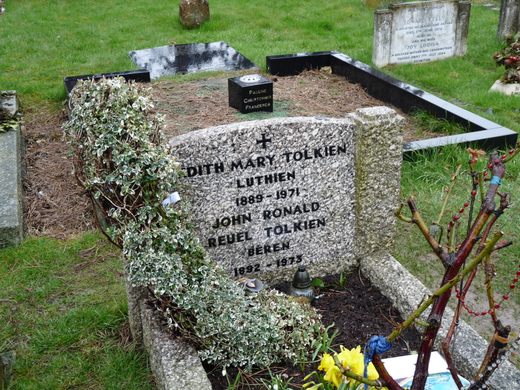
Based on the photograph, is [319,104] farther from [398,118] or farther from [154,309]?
[154,309]

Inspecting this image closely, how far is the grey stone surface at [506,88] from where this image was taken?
26.0 ft

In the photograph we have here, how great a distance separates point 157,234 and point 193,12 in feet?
32.1

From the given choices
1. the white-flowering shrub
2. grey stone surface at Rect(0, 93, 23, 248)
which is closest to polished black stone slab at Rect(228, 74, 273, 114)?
grey stone surface at Rect(0, 93, 23, 248)

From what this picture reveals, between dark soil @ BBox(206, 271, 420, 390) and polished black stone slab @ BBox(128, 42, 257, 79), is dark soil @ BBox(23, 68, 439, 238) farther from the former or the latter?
dark soil @ BBox(206, 271, 420, 390)

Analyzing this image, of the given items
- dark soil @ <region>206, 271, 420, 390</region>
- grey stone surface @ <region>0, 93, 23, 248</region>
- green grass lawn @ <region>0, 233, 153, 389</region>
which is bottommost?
green grass lawn @ <region>0, 233, 153, 389</region>

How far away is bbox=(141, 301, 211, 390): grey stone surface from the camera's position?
284cm

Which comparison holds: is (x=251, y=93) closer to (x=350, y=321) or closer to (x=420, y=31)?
(x=420, y=31)

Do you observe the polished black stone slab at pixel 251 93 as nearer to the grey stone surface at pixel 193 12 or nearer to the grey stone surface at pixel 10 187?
the grey stone surface at pixel 10 187

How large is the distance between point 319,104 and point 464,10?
3485 mm

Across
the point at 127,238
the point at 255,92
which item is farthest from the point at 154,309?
the point at 255,92

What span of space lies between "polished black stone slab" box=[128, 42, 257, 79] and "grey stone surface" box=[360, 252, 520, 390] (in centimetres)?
601

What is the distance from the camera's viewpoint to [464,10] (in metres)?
9.70

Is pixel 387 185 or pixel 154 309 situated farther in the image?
pixel 387 185

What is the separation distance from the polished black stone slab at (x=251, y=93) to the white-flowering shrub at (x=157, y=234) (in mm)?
4145
